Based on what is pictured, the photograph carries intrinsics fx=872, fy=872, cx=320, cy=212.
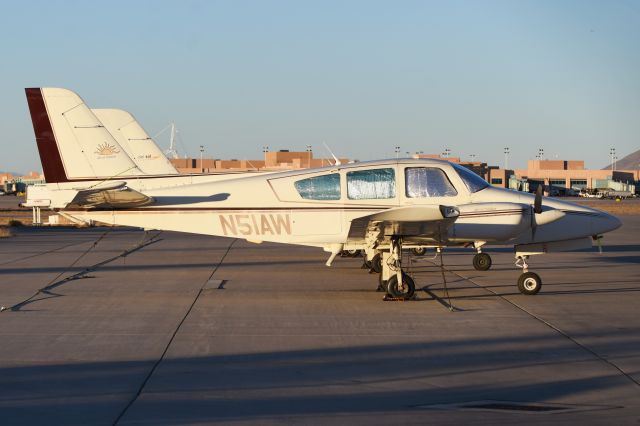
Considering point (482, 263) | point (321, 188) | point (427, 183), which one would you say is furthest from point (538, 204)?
point (482, 263)

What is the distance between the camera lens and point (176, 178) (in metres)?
22.8

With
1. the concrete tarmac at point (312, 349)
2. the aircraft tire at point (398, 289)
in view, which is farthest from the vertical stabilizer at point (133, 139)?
the aircraft tire at point (398, 289)

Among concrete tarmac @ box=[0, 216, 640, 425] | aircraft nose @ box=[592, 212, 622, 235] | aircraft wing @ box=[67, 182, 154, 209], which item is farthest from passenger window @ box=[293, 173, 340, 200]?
aircraft nose @ box=[592, 212, 622, 235]

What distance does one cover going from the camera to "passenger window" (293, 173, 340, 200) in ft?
51.9

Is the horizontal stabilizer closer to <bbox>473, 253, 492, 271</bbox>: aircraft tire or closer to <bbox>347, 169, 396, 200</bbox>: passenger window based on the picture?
<bbox>347, 169, 396, 200</bbox>: passenger window

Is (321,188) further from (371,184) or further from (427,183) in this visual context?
(427,183)

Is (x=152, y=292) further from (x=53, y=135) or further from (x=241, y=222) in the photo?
(x=53, y=135)

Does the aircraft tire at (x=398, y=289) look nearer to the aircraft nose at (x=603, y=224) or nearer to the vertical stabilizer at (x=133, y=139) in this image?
the aircraft nose at (x=603, y=224)

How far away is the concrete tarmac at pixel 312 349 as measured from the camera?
24.5 feet

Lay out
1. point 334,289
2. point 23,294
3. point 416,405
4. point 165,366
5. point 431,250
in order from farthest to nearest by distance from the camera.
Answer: point 431,250, point 334,289, point 23,294, point 165,366, point 416,405

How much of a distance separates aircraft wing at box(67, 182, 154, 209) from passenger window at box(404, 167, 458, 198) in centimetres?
475

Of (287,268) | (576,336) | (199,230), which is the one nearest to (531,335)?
(576,336)

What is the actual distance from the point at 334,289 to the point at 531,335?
5920 millimetres

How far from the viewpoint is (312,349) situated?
10250mm
